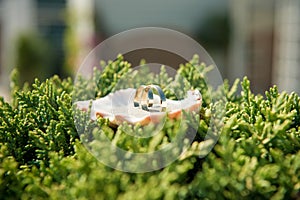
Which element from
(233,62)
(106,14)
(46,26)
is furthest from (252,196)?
(46,26)

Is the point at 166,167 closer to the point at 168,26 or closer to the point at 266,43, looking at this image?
the point at 266,43

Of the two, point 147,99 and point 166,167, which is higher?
point 147,99

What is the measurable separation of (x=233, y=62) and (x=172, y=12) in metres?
2.06

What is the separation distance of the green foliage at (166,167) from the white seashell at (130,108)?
0.16 ft

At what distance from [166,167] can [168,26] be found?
431 inches

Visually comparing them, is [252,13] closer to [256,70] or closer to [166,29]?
[256,70]

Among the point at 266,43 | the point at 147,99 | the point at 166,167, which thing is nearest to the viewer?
the point at 166,167

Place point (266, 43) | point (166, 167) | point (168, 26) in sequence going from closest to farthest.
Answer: point (166, 167), point (266, 43), point (168, 26)

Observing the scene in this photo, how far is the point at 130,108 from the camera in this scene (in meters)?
1.72

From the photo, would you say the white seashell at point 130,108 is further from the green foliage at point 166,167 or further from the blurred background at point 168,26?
the blurred background at point 168,26

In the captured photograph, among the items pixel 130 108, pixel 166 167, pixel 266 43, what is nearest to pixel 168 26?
pixel 266 43

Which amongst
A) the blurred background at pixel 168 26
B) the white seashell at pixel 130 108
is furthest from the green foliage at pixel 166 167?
the blurred background at pixel 168 26

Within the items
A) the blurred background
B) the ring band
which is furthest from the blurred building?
the ring band

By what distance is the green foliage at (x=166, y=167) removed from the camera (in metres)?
1.33
